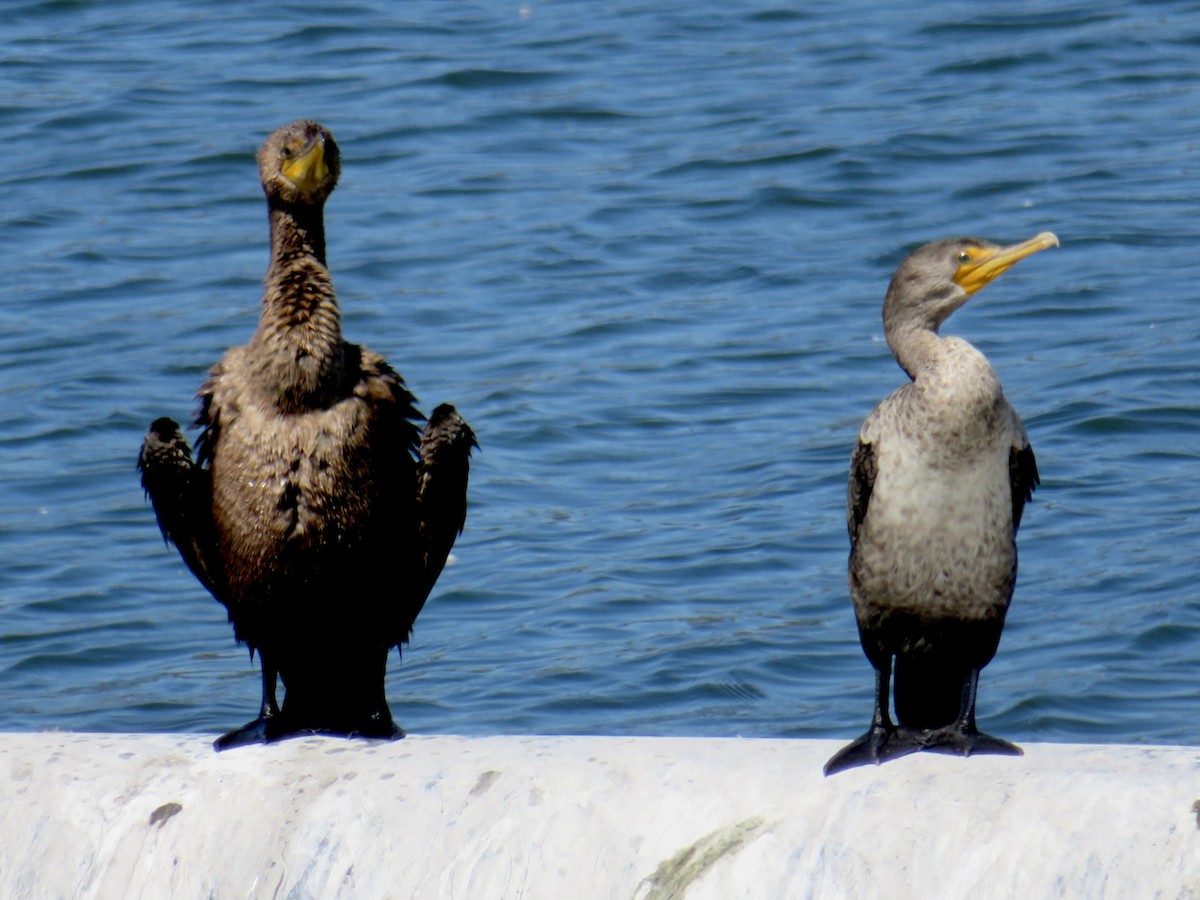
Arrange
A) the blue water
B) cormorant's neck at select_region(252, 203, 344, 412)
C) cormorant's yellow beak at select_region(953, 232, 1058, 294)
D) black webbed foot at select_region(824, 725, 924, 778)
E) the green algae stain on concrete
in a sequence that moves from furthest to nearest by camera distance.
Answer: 1. the blue water
2. cormorant's neck at select_region(252, 203, 344, 412)
3. cormorant's yellow beak at select_region(953, 232, 1058, 294)
4. black webbed foot at select_region(824, 725, 924, 778)
5. the green algae stain on concrete

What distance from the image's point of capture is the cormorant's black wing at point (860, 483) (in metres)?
4.86

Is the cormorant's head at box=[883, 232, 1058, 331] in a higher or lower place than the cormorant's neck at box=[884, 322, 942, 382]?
higher

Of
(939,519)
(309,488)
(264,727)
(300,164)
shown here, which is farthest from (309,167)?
(939,519)


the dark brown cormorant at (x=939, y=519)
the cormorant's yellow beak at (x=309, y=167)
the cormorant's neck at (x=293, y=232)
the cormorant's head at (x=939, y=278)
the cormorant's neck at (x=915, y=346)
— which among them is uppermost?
the cormorant's yellow beak at (x=309, y=167)

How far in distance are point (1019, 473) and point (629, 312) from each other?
6.98 metres

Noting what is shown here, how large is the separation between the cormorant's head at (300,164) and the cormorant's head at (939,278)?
1362mm

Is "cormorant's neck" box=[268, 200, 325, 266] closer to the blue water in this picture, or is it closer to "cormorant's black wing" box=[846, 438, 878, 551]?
"cormorant's black wing" box=[846, 438, 878, 551]

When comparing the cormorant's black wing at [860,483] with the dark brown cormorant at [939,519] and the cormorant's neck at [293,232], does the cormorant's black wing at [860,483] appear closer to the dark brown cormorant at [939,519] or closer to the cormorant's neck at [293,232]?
the dark brown cormorant at [939,519]

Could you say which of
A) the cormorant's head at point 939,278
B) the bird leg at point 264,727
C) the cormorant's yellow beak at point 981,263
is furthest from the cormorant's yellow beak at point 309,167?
the cormorant's yellow beak at point 981,263

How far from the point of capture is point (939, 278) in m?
5.02

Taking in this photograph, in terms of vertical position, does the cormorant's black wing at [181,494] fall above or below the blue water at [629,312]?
above

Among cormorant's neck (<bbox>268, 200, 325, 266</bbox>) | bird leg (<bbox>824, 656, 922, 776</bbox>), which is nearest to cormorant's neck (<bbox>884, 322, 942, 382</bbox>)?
bird leg (<bbox>824, 656, 922, 776</bbox>)

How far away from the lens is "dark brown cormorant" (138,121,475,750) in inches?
202

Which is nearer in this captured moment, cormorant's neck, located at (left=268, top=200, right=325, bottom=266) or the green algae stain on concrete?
the green algae stain on concrete
